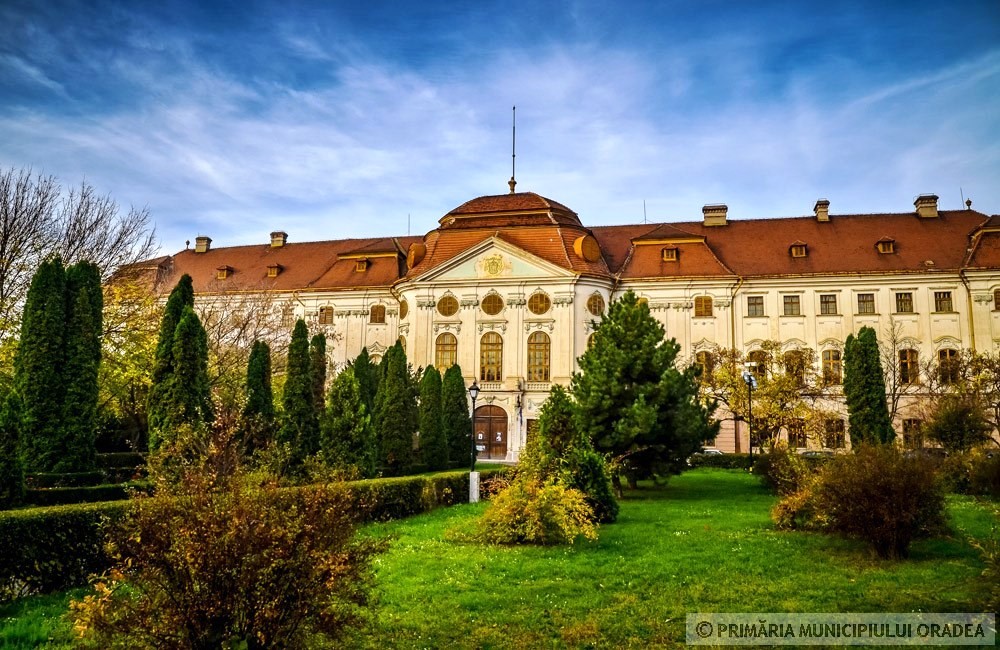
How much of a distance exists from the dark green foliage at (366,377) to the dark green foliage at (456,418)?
126 inches

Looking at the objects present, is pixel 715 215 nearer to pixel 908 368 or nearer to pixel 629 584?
pixel 908 368

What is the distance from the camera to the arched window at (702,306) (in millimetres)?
41344

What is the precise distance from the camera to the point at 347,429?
68.3 ft

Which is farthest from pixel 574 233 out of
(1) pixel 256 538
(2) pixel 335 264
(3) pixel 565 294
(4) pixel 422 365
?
(1) pixel 256 538

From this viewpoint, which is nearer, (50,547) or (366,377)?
(50,547)

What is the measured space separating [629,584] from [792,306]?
34.4 m

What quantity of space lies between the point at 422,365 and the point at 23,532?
30.9 m

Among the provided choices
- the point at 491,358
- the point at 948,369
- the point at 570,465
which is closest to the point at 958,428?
the point at 948,369

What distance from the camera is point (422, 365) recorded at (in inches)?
1610

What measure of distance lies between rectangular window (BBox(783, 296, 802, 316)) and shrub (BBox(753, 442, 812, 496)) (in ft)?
58.7

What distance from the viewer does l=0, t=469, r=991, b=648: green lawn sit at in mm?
8344

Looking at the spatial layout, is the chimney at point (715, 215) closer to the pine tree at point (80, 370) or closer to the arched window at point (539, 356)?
the arched window at point (539, 356)

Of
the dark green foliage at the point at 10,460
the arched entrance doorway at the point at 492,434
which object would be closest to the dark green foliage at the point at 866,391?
the arched entrance doorway at the point at 492,434

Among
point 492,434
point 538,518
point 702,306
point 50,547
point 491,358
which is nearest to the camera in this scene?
point 50,547
